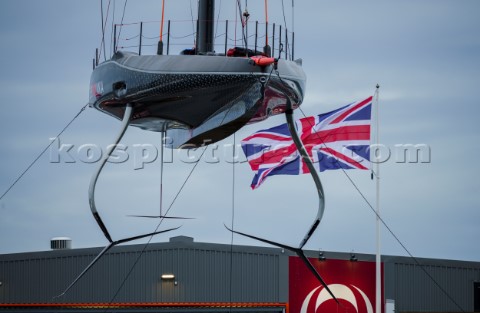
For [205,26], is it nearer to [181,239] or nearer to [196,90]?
[196,90]

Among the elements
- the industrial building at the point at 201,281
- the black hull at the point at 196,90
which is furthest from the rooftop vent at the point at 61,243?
the black hull at the point at 196,90

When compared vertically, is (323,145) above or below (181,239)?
above

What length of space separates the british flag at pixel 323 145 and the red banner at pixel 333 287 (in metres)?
6.04

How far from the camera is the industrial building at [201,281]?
1688 inches

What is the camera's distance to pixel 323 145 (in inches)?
1581

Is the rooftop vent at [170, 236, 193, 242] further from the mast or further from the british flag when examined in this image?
the mast

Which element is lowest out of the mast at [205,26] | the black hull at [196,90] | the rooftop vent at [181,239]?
the rooftop vent at [181,239]

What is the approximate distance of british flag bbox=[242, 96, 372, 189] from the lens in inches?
1566

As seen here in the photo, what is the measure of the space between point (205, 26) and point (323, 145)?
1443 centimetres

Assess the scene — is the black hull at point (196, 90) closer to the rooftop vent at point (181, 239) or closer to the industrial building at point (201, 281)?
the industrial building at point (201, 281)

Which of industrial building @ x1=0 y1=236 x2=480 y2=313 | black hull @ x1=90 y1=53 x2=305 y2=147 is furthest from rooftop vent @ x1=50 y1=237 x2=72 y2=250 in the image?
black hull @ x1=90 y1=53 x2=305 y2=147

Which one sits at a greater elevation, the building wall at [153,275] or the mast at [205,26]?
the mast at [205,26]

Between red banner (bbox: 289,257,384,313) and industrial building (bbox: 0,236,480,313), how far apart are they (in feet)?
0.13

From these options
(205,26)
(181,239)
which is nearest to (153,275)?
(181,239)
